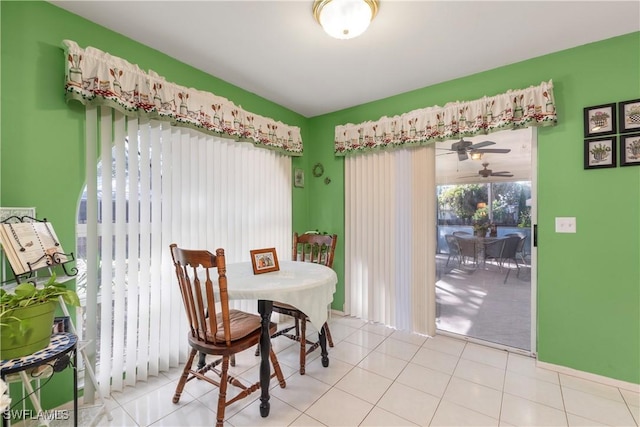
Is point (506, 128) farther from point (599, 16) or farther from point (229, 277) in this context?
point (229, 277)

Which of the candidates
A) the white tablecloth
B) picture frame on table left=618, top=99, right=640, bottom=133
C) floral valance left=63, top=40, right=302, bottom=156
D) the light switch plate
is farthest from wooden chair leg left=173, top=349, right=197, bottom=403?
picture frame on table left=618, top=99, right=640, bottom=133

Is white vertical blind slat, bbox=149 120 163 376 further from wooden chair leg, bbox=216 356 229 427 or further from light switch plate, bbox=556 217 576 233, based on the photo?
light switch plate, bbox=556 217 576 233

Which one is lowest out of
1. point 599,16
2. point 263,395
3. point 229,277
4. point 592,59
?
point 263,395

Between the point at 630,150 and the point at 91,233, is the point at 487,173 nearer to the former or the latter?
the point at 630,150

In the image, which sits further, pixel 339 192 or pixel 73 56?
pixel 339 192

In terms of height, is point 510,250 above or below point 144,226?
below

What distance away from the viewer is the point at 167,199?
2.19 meters

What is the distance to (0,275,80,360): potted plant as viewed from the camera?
107cm

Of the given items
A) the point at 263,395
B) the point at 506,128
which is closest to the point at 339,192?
the point at 506,128

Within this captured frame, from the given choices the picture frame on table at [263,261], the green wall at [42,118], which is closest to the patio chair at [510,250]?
the picture frame on table at [263,261]

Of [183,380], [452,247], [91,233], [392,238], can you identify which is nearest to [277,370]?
[183,380]

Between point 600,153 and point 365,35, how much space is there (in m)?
1.96

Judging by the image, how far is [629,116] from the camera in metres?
1.96

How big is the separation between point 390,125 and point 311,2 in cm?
154
